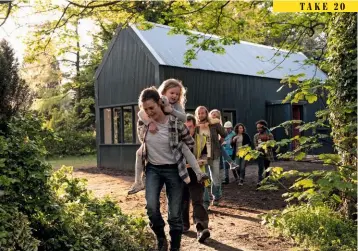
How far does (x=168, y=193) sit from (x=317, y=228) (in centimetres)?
223

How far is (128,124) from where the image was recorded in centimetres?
1691

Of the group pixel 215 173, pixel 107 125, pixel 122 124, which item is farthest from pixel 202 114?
pixel 107 125

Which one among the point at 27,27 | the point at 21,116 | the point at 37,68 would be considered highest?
the point at 37,68

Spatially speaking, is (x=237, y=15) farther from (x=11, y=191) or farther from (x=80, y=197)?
(x=11, y=191)

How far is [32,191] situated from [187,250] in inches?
78.1

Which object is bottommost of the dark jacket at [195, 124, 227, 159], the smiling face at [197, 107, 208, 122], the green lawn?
the green lawn

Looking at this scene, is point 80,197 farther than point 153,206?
Yes

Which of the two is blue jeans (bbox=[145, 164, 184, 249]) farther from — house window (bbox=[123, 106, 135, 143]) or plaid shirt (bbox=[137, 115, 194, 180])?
house window (bbox=[123, 106, 135, 143])

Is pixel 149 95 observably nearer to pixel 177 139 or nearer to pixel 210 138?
pixel 177 139

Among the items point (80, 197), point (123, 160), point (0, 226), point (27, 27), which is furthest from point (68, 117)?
point (0, 226)

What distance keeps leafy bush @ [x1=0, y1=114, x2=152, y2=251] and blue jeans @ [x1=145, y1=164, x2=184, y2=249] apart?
1.82 ft

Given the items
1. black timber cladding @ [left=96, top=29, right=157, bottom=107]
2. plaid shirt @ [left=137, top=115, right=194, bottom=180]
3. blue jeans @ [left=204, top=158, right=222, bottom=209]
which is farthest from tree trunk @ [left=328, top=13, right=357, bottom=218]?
black timber cladding @ [left=96, top=29, right=157, bottom=107]

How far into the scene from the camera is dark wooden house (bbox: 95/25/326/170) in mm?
15594

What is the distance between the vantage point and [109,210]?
5.54 meters
